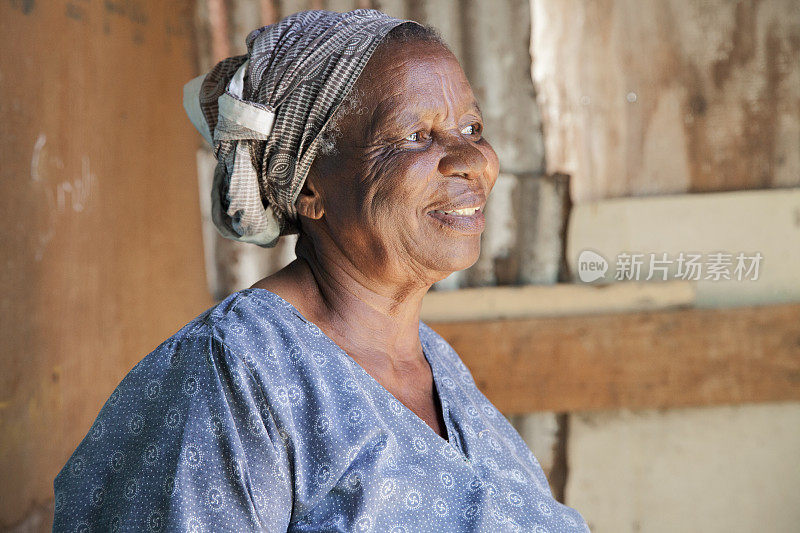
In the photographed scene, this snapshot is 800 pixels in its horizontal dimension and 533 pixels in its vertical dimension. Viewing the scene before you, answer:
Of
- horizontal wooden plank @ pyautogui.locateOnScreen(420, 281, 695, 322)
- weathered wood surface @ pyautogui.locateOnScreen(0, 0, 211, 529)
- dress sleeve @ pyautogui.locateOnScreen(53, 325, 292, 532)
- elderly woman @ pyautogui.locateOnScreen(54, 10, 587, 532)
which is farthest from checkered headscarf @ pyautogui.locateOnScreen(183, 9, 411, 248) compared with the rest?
horizontal wooden plank @ pyautogui.locateOnScreen(420, 281, 695, 322)

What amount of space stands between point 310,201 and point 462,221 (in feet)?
1.08

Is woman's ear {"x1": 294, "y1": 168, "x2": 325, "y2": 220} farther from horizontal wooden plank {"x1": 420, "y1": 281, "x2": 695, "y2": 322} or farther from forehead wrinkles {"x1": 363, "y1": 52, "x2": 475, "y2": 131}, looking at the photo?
horizontal wooden plank {"x1": 420, "y1": 281, "x2": 695, "y2": 322}

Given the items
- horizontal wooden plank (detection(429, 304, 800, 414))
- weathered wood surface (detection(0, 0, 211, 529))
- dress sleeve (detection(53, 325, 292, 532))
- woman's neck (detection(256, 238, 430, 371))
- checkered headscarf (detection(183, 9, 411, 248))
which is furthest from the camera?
horizontal wooden plank (detection(429, 304, 800, 414))

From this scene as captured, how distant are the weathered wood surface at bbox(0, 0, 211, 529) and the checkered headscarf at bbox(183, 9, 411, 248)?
0.58 metres

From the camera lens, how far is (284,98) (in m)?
1.43

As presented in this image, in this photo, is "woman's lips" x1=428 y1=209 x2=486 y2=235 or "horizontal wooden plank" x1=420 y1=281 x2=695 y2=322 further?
"horizontal wooden plank" x1=420 y1=281 x2=695 y2=322

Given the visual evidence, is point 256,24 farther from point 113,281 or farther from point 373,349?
point 373,349

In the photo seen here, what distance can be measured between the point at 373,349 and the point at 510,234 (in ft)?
3.84

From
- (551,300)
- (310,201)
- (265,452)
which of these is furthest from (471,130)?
(551,300)

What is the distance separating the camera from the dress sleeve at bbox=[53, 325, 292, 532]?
3.74 feet

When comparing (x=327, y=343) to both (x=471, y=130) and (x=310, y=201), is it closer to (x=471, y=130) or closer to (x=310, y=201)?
(x=310, y=201)

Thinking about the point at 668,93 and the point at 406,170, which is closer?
the point at 406,170

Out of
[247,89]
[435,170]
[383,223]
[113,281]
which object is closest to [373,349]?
[383,223]

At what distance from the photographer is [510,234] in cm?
261
